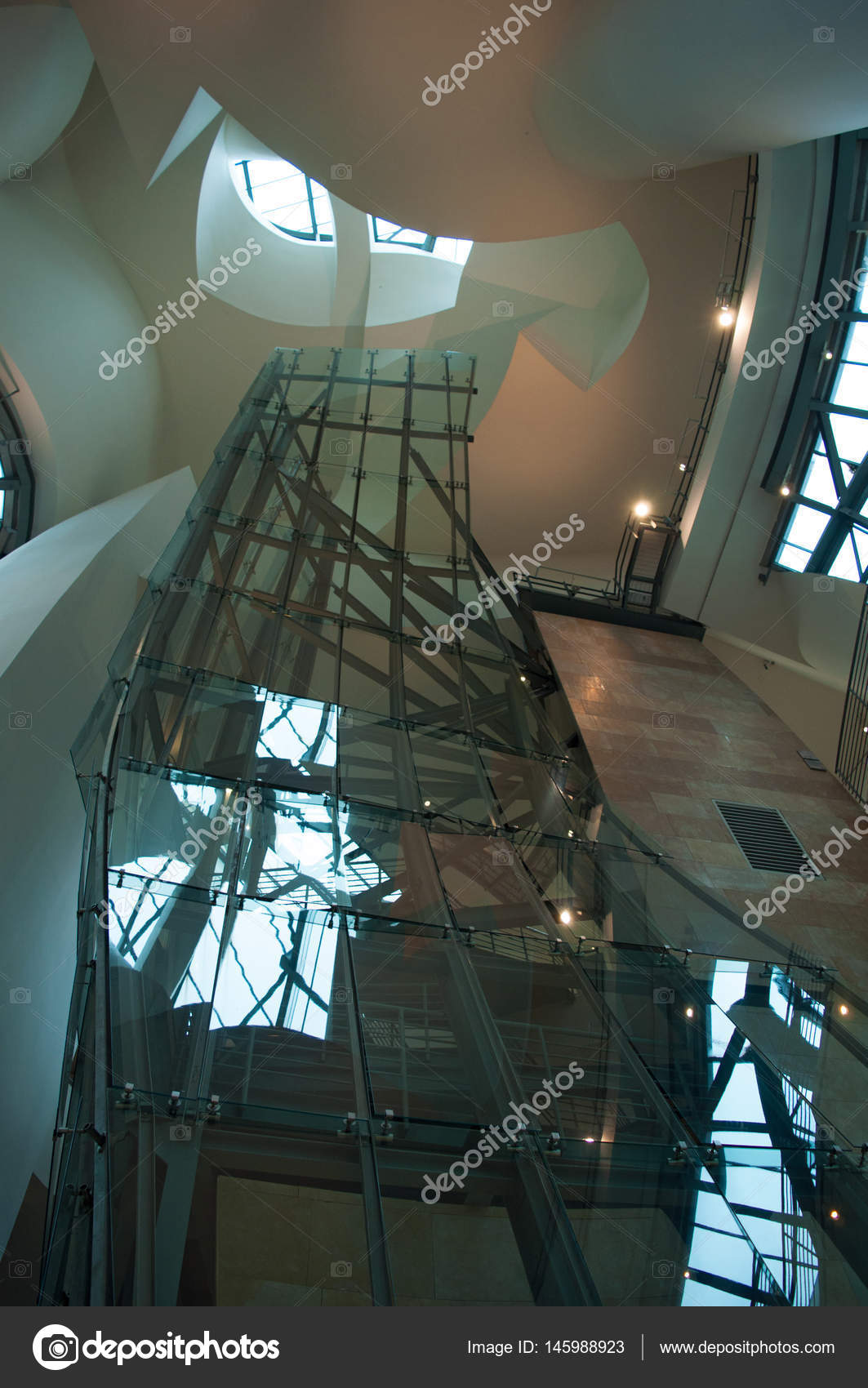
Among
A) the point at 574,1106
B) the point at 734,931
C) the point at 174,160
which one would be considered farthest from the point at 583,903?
the point at 174,160

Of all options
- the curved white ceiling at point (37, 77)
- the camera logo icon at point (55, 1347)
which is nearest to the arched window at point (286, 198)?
the curved white ceiling at point (37, 77)

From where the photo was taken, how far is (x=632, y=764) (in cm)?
1254

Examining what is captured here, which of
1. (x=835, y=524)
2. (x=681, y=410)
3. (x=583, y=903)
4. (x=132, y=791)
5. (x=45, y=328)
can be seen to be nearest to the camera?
(x=132, y=791)

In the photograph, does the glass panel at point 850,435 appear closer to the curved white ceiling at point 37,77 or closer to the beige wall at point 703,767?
the beige wall at point 703,767

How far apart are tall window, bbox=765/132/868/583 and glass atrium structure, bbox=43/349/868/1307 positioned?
696 cm

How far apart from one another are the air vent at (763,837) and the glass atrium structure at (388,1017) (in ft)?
6.67

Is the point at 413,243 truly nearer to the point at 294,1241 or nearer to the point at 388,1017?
the point at 388,1017

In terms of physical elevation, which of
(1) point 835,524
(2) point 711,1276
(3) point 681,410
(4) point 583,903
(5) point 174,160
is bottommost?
(2) point 711,1276

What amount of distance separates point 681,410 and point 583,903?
1376 centimetres

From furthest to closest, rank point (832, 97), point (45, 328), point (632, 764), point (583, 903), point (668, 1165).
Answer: point (45, 328)
point (632, 764)
point (832, 97)
point (583, 903)
point (668, 1165)

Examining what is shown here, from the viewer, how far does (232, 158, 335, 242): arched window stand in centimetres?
2014

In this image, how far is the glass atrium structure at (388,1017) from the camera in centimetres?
388

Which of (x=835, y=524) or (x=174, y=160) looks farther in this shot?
(x=174, y=160)

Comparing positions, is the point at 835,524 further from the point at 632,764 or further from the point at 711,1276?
the point at 711,1276
